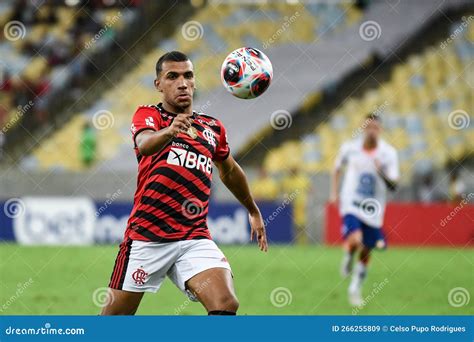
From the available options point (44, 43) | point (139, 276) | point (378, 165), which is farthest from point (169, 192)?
point (44, 43)

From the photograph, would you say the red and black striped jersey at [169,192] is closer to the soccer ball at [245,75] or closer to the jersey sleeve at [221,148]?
the jersey sleeve at [221,148]

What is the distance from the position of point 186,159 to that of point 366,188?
6495 mm

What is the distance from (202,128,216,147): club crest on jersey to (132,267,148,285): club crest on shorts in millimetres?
993

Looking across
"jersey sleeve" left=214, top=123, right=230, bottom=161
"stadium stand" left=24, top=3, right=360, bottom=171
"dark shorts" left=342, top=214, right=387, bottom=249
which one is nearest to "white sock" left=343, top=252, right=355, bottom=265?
"dark shorts" left=342, top=214, right=387, bottom=249

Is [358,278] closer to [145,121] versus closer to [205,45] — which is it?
[145,121]

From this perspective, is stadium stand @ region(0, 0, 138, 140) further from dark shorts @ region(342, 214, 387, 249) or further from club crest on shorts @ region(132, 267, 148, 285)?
club crest on shorts @ region(132, 267, 148, 285)

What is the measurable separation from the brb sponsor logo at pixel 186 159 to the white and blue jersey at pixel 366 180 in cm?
588

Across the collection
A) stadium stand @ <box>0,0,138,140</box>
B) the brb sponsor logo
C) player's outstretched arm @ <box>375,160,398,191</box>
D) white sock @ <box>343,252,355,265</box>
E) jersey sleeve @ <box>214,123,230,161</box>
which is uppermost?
player's outstretched arm @ <box>375,160,398,191</box>

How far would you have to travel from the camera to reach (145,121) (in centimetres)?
583

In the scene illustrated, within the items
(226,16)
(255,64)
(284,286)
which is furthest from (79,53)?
(255,64)

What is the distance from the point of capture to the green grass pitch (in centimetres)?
998

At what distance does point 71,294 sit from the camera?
1095 cm
